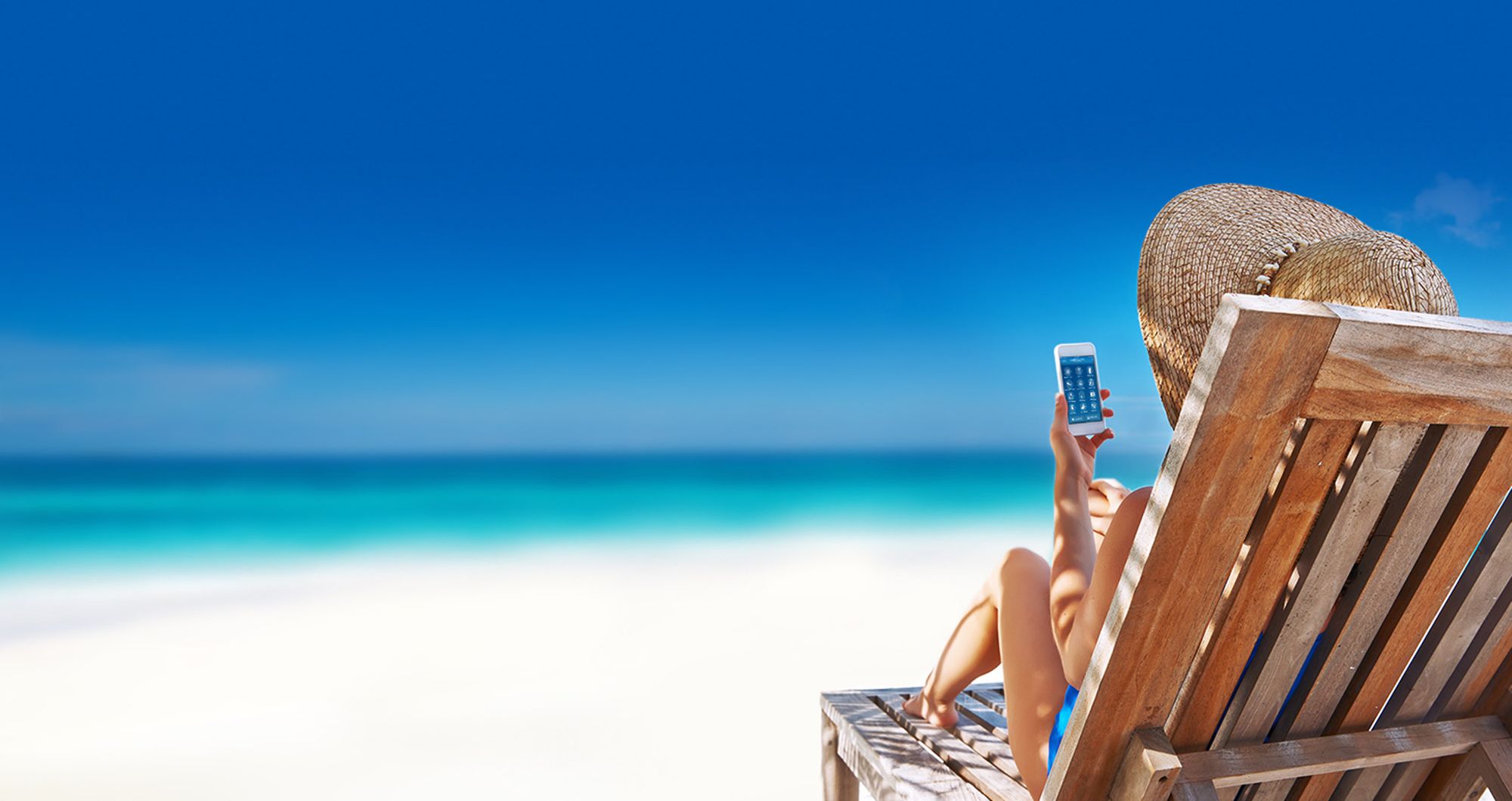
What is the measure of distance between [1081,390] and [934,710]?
68cm

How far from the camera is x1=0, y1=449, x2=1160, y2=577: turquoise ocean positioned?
8883 millimetres

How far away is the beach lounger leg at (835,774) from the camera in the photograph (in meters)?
1.77

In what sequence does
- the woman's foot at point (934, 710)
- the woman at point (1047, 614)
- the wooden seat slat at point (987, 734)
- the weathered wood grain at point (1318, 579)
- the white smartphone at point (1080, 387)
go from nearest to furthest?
1. the weathered wood grain at point (1318, 579)
2. the woman at point (1047, 614)
3. the white smartphone at point (1080, 387)
4. the wooden seat slat at point (987, 734)
5. the woman's foot at point (934, 710)

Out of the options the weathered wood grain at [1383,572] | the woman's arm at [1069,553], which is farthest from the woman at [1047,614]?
the weathered wood grain at [1383,572]

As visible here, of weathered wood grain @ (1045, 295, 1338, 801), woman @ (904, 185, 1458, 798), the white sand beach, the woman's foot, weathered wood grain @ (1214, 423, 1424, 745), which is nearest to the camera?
weathered wood grain @ (1045, 295, 1338, 801)

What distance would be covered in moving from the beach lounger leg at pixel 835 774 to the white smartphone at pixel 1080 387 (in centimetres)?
76

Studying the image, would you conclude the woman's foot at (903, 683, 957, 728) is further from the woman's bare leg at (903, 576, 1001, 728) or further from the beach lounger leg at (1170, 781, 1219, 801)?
the beach lounger leg at (1170, 781, 1219, 801)

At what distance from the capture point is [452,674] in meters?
4.45

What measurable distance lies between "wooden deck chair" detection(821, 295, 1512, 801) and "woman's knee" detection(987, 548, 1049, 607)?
0.38 m

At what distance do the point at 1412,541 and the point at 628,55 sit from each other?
46.1 feet

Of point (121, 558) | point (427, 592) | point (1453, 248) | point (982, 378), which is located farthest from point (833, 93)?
point (121, 558)

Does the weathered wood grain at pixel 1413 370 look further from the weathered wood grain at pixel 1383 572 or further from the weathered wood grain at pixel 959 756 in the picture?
the weathered wood grain at pixel 959 756

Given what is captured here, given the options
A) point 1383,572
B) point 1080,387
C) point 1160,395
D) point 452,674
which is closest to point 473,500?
point 452,674

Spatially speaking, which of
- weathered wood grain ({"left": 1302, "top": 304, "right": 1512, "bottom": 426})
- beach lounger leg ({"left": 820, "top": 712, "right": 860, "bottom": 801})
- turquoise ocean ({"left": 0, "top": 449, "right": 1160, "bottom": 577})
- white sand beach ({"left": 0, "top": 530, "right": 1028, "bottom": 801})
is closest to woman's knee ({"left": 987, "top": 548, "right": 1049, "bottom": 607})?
beach lounger leg ({"left": 820, "top": 712, "right": 860, "bottom": 801})
